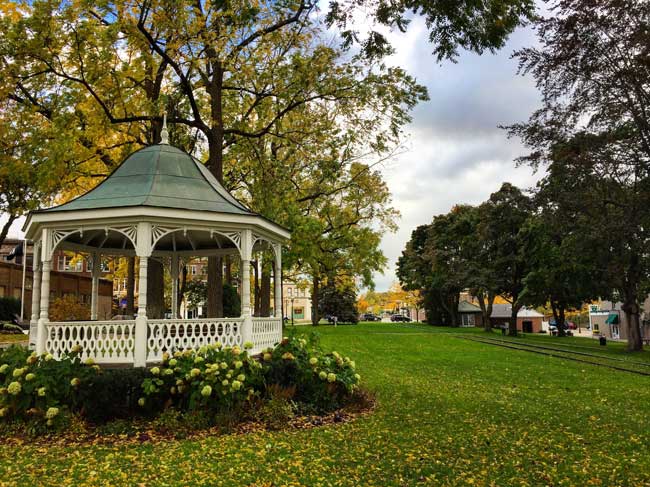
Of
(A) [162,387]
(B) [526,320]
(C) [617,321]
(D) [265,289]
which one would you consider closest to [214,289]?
(A) [162,387]

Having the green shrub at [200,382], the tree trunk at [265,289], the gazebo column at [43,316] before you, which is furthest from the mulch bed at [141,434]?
the tree trunk at [265,289]

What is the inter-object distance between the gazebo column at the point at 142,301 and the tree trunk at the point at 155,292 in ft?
18.4

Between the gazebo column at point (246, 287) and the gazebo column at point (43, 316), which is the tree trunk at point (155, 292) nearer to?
the gazebo column at point (43, 316)

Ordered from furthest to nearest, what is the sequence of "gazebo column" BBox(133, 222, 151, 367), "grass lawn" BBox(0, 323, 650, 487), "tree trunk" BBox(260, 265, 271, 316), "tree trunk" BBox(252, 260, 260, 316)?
1. "tree trunk" BBox(252, 260, 260, 316)
2. "tree trunk" BBox(260, 265, 271, 316)
3. "gazebo column" BBox(133, 222, 151, 367)
4. "grass lawn" BBox(0, 323, 650, 487)

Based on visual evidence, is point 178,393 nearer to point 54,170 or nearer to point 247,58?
point 54,170

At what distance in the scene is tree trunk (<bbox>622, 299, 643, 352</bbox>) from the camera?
2918cm

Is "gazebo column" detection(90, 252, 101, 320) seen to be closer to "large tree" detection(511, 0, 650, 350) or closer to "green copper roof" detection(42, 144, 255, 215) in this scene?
"green copper roof" detection(42, 144, 255, 215)

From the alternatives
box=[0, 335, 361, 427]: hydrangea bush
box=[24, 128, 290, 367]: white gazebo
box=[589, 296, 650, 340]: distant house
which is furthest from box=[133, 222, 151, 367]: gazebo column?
box=[589, 296, 650, 340]: distant house

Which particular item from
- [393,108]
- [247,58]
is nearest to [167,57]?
[247,58]

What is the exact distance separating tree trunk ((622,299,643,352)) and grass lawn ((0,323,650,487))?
19873 millimetres

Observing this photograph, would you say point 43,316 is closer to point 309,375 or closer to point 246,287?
point 246,287

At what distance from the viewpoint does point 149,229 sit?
10.1 m

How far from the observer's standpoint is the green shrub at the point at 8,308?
3188 centimetres

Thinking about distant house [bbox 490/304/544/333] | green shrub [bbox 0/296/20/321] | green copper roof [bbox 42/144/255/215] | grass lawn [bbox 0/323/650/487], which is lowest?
distant house [bbox 490/304/544/333]
